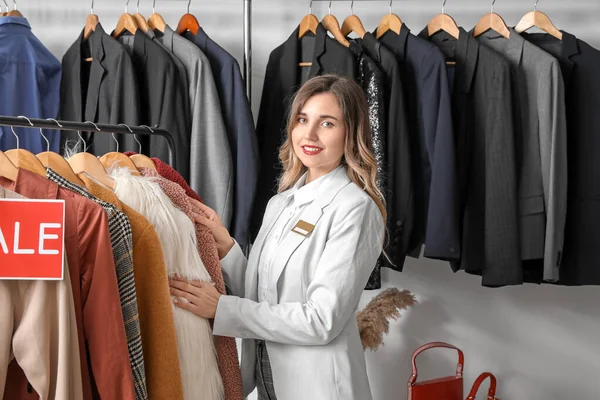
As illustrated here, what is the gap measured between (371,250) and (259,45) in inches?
61.8

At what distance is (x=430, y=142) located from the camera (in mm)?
2381

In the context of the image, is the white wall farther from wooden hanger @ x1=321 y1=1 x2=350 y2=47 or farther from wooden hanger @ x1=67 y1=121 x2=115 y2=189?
wooden hanger @ x1=67 y1=121 x2=115 y2=189

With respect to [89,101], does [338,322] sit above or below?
below

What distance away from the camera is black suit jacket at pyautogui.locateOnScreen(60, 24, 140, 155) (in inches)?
94.1

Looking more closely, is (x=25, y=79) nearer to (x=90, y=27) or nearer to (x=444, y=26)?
(x=90, y=27)

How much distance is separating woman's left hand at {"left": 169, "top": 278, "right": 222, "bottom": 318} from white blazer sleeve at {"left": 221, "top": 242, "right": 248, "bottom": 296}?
0.25 m

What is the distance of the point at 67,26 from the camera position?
2.94 m

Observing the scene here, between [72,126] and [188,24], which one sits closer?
[72,126]

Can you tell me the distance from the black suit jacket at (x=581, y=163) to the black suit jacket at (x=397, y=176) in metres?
0.56

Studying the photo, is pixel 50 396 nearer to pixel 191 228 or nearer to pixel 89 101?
pixel 191 228

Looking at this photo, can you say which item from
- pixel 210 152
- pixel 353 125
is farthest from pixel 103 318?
pixel 210 152

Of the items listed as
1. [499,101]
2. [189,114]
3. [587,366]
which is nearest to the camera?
[499,101]

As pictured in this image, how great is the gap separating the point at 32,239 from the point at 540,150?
1.77m

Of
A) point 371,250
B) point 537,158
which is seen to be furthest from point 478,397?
point 371,250
